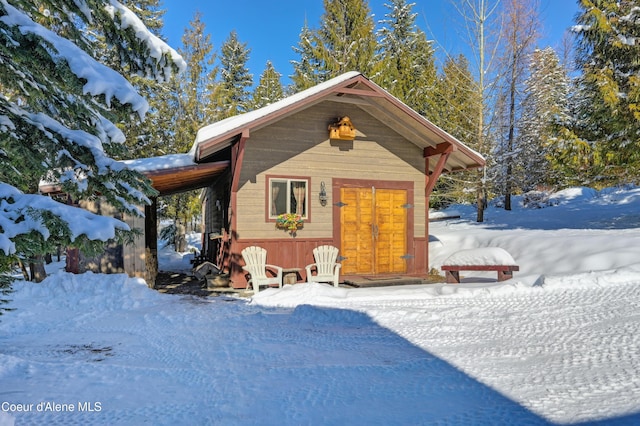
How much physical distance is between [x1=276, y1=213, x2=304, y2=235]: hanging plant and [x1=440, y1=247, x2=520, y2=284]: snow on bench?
3326 mm

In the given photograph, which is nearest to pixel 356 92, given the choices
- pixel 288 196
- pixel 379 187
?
pixel 379 187

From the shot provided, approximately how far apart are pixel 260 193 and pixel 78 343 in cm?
485

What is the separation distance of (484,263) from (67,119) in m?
7.60

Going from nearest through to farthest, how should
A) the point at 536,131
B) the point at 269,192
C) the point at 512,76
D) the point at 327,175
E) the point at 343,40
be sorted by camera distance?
the point at 269,192 → the point at 327,175 → the point at 512,76 → the point at 536,131 → the point at 343,40

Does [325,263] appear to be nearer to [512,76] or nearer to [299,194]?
[299,194]

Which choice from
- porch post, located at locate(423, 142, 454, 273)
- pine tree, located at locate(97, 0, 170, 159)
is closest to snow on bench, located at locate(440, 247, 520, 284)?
porch post, located at locate(423, 142, 454, 273)

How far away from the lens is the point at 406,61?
21391mm

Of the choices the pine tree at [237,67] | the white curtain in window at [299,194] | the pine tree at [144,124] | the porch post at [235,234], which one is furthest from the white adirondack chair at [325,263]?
the pine tree at [237,67]

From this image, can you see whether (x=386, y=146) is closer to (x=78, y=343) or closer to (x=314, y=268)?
(x=314, y=268)

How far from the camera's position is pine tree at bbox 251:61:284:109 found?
27156mm

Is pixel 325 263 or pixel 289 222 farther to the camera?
pixel 325 263

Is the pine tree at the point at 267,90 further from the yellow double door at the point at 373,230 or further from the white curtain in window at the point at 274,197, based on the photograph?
the white curtain in window at the point at 274,197

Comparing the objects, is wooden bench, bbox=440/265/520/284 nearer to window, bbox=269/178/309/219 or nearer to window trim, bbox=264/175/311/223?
window trim, bbox=264/175/311/223

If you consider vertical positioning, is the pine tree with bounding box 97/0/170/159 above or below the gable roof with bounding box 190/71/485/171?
above
